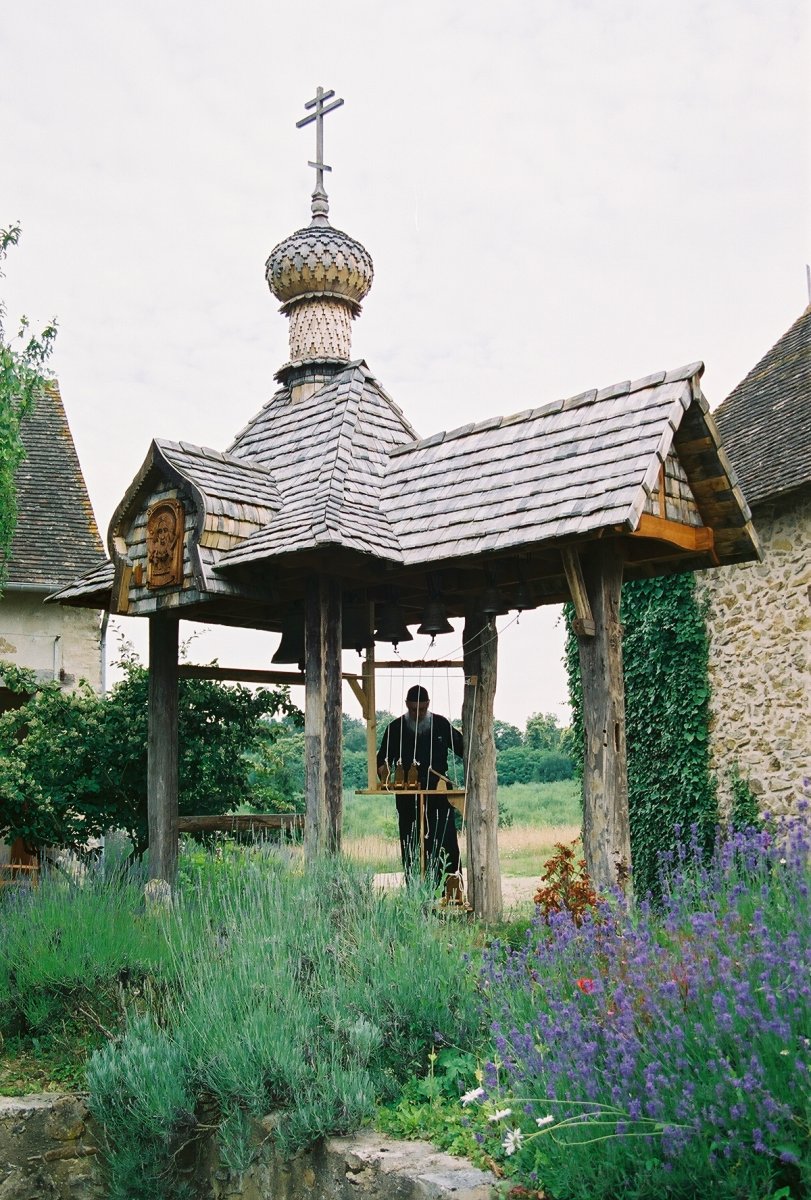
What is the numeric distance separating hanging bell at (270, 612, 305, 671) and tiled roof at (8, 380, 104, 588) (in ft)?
18.9

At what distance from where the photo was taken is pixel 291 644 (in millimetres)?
9516

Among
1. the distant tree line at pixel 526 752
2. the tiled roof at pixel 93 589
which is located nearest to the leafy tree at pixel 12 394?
the tiled roof at pixel 93 589

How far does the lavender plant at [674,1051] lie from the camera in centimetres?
345

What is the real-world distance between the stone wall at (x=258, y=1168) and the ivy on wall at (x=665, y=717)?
8.05 meters

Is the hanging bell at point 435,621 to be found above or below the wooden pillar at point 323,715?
above

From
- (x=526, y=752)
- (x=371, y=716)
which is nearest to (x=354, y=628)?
(x=371, y=716)

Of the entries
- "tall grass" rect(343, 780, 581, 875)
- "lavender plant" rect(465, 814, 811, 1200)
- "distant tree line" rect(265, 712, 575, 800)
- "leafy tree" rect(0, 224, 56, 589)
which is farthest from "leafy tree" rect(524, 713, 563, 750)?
"lavender plant" rect(465, 814, 811, 1200)

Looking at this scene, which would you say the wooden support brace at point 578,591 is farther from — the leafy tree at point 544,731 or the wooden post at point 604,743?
the leafy tree at point 544,731

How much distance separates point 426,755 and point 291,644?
1.43 m

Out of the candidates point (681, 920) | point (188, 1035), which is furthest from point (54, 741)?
point (681, 920)

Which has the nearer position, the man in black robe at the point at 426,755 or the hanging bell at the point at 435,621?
the hanging bell at the point at 435,621

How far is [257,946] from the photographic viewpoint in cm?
586

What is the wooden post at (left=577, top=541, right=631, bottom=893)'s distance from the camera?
675 cm

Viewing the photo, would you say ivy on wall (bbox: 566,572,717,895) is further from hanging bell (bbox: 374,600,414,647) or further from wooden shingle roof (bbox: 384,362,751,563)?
wooden shingle roof (bbox: 384,362,751,563)
